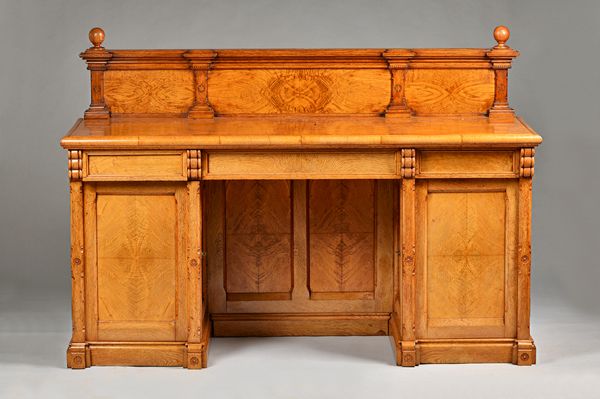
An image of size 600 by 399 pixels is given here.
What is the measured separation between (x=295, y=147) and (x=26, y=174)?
2.41 meters

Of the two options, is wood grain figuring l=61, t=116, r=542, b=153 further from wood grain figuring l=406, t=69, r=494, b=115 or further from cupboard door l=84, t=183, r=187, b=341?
wood grain figuring l=406, t=69, r=494, b=115

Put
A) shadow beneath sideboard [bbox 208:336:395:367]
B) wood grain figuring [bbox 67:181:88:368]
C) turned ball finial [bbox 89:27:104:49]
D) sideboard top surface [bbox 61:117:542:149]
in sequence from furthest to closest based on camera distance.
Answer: turned ball finial [bbox 89:27:104:49] < shadow beneath sideboard [bbox 208:336:395:367] < wood grain figuring [bbox 67:181:88:368] < sideboard top surface [bbox 61:117:542:149]

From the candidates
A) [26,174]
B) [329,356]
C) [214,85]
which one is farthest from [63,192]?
[329,356]

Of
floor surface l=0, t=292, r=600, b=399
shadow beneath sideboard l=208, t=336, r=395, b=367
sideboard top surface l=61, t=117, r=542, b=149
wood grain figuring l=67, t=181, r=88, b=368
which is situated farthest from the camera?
shadow beneath sideboard l=208, t=336, r=395, b=367

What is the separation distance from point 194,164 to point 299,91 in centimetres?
91

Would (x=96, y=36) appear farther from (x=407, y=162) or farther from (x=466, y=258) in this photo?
(x=466, y=258)

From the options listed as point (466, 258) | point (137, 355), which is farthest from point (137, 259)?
point (466, 258)

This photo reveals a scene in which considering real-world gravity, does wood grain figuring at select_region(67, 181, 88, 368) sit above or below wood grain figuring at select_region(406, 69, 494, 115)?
below

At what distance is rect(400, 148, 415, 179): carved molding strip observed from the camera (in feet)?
24.6

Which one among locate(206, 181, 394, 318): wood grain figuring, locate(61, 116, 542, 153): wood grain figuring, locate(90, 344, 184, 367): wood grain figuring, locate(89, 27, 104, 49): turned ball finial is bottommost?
locate(90, 344, 184, 367): wood grain figuring

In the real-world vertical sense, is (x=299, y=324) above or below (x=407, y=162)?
below

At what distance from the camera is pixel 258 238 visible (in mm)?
8227

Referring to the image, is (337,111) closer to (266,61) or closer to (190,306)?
(266,61)

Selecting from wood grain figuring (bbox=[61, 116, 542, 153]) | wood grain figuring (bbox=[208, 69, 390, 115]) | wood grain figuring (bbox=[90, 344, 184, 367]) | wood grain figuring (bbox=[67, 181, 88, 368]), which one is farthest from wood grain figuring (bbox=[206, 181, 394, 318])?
wood grain figuring (bbox=[67, 181, 88, 368])
